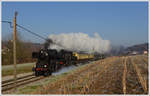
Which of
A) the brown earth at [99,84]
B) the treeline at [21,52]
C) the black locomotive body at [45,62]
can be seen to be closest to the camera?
the brown earth at [99,84]

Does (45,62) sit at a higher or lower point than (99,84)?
higher

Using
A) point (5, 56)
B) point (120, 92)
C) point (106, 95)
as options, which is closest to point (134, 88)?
point (120, 92)

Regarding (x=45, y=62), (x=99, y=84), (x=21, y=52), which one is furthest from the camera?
(x=21, y=52)

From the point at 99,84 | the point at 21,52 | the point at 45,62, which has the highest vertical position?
the point at 21,52

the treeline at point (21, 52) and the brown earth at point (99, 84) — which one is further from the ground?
the treeline at point (21, 52)

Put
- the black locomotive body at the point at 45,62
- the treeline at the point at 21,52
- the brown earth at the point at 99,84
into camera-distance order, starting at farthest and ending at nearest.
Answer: the treeline at the point at 21,52 → the black locomotive body at the point at 45,62 → the brown earth at the point at 99,84

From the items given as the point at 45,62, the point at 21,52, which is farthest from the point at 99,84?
the point at 21,52

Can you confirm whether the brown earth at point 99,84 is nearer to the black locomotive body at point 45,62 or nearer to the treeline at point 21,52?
the black locomotive body at point 45,62

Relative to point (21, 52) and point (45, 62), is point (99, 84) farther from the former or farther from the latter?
point (21, 52)

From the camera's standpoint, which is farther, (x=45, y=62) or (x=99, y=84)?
(x=45, y=62)

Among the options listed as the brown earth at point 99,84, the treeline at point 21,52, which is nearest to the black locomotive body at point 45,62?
the brown earth at point 99,84

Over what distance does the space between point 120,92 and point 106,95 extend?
1852 millimetres

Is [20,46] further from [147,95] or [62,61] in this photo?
[147,95]

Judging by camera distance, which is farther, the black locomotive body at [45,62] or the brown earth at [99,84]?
the black locomotive body at [45,62]
